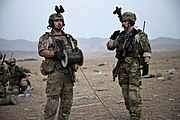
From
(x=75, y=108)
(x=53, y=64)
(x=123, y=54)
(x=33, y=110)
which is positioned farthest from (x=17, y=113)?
(x=123, y=54)

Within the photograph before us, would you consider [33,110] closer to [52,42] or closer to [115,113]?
[115,113]

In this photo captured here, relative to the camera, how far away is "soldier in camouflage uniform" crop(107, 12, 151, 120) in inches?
232

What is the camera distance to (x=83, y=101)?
355 inches

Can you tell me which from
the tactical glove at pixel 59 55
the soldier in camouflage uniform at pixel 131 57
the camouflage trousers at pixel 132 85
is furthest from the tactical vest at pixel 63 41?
the camouflage trousers at pixel 132 85

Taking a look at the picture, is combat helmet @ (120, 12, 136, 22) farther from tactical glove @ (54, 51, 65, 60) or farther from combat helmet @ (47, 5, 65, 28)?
tactical glove @ (54, 51, 65, 60)

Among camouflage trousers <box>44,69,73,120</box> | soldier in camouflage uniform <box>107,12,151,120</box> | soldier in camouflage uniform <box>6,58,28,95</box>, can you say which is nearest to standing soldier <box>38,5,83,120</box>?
camouflage trousers <box>44,69,73,120</box>

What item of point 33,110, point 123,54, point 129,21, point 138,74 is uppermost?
point 129,21

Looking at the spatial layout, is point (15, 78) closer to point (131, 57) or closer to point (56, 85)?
point (56, 85)

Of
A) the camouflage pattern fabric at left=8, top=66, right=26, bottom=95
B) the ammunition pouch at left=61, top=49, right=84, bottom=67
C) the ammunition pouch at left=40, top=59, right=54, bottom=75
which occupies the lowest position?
the camouflage pattern fabric at left=8, top=66, right=26, bottom=95

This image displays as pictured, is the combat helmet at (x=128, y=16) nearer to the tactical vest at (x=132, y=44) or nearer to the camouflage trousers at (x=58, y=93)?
the tactical vest at (x=132, y=44)

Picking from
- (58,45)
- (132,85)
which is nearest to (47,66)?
(58,45)

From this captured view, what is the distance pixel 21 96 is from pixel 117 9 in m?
5.56

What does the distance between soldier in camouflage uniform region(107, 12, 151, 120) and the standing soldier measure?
3.37ft

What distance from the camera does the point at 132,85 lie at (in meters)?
5.93
